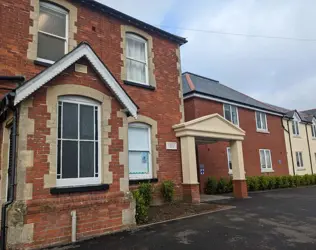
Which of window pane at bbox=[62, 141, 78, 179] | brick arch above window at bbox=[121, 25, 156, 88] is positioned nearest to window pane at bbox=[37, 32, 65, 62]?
brick arch above window at bbox=[121, 25, 156, 88]

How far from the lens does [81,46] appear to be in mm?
6652

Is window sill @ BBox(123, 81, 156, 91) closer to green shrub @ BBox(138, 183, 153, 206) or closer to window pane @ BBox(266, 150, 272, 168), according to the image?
green shrub @ BBox(138, 183, 153, 206)

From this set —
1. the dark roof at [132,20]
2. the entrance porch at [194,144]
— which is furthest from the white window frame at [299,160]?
the dark roof at [132,20]

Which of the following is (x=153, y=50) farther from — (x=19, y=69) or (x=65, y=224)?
(x=65, y=224)

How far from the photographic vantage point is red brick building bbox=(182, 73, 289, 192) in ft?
49.7

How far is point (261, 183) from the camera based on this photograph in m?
16.9

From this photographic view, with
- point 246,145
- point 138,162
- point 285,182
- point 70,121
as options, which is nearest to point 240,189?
point 246,145

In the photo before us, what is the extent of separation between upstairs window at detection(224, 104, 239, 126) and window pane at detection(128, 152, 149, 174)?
8465 millimetres

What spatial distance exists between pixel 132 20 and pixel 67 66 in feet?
17.3

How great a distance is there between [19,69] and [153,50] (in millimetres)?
5620

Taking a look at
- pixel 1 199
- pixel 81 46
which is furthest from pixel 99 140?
pixel 1 199

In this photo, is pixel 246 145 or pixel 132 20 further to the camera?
pixel 246 145

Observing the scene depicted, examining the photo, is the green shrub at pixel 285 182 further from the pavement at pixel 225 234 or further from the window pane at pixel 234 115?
the pavement at pixel 225 234

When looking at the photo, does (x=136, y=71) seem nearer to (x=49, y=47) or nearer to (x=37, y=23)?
(x=49, y=47)
